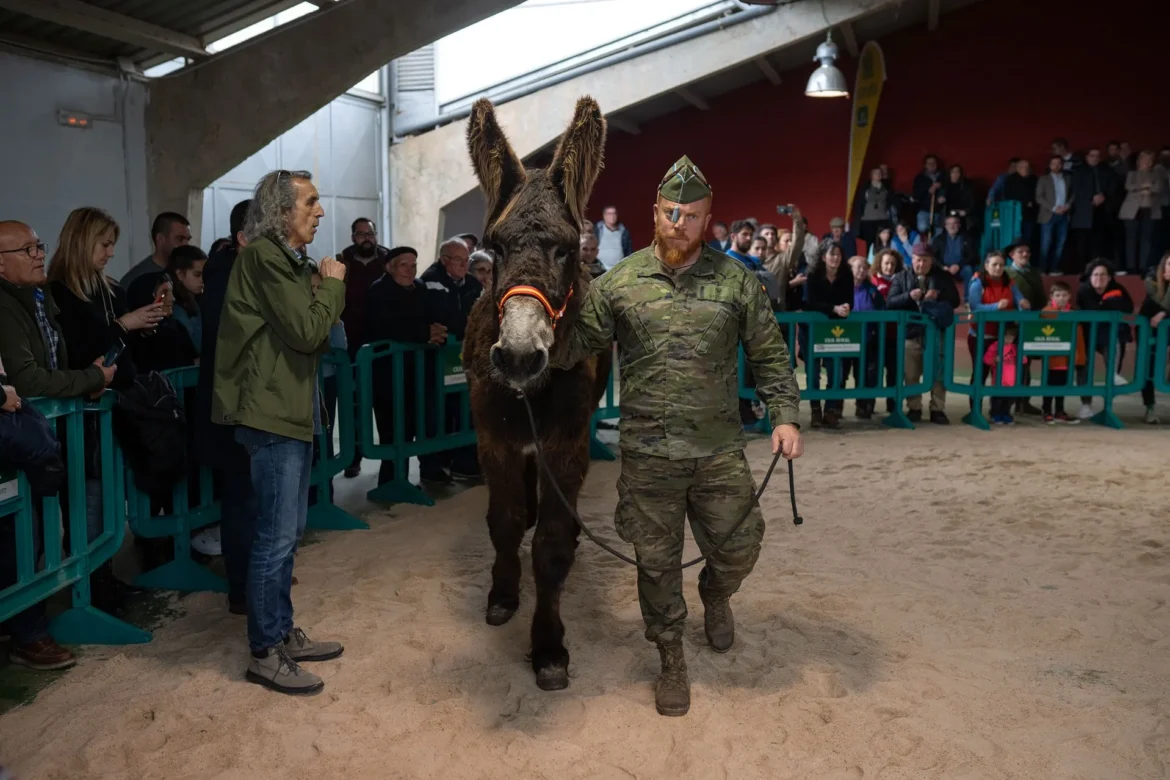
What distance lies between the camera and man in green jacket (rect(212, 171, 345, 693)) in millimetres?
3348

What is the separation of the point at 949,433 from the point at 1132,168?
8.46 m

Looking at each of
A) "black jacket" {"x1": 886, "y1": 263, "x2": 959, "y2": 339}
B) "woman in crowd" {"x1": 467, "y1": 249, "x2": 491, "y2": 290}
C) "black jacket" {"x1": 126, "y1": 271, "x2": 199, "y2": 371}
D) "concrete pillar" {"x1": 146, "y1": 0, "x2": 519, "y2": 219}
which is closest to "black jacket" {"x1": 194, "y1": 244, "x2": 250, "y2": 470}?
"black jacket" {"x1": 126, "y1": 271, "x2": 199, "y2": 371}

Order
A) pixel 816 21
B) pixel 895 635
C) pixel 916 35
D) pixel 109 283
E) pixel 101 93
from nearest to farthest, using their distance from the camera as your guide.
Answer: pixel 895 635 < pixel 109 283 < pixel 101 93 < pixel 816 21 < pixel 916 35

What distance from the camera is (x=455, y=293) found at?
23.5 ft

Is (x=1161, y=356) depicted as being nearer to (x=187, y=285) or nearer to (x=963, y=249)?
(x=963, y=249)

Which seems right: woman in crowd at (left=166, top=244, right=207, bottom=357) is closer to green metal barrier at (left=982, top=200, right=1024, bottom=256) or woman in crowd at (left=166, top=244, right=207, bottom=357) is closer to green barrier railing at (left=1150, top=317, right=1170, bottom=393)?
green barrier railing at (left=1150, top=317, right=1170, bottom=393)

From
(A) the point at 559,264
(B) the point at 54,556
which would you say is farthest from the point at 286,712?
→ (A) the point at 559,264

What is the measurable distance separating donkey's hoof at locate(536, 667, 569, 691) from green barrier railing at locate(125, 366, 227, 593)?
2.02 meters

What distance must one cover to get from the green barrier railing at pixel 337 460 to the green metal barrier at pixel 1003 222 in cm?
1245

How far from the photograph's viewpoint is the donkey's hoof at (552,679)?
3.67 m

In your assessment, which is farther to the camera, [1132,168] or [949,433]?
[1132,168]

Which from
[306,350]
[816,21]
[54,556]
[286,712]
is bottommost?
[286,712]

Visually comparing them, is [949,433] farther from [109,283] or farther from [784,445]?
[109,283]

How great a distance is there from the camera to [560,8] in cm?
1459
